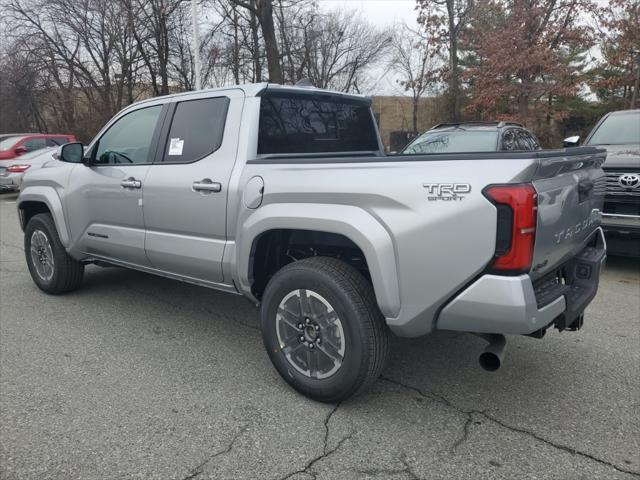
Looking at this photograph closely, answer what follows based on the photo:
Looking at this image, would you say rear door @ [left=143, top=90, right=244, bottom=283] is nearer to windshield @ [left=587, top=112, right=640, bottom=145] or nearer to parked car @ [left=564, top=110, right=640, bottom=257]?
parked car @ [left=564, top=110, right=640, bottom=257]

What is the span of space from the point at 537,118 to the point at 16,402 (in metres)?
20.9

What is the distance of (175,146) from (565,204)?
8.76 ft

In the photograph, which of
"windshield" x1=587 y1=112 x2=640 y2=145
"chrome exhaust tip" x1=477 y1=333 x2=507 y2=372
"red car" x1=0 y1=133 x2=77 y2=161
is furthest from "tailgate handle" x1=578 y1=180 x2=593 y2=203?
"red car" x1=0 y1=133 x2=77 y2=161

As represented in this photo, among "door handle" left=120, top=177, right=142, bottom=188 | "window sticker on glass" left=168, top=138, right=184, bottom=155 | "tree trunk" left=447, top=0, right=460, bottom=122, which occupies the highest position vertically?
"tree trunk" left=447, top=0, right=460, bottom=122

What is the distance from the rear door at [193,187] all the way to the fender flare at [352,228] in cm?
41

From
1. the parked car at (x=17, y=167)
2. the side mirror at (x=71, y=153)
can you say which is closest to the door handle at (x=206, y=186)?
the side mirror at (x=71, y=153)

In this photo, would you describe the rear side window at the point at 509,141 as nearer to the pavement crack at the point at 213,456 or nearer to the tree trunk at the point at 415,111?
the pavement crack at the point at 213,456

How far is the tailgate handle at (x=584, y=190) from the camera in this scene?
9.49 feet

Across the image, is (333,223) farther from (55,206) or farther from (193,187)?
(55,206)

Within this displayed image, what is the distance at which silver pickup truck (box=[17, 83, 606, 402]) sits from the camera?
241 cm

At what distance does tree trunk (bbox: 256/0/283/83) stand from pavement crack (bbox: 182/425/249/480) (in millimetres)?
16627

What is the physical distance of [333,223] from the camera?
284 centimetres

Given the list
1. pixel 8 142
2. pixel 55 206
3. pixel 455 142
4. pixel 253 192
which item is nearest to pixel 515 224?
pixel 253 192

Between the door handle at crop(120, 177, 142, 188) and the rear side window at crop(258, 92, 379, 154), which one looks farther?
the door handle at crop(120, 177, 142, 188)
